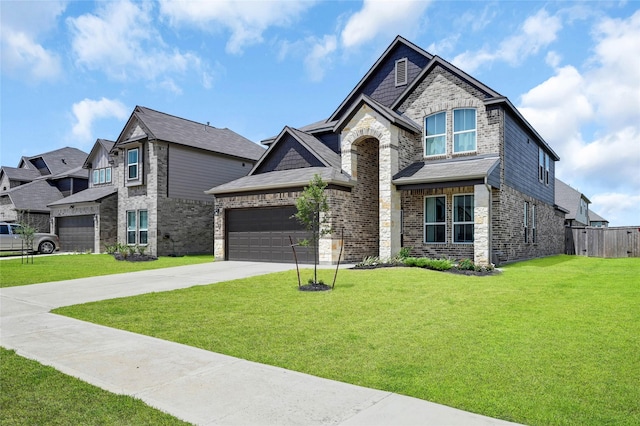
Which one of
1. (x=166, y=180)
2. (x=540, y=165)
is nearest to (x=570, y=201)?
(x=540, y=165)

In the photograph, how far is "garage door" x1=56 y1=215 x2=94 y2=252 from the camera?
28.6 meters

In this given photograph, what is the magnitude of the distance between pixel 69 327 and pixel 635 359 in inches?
337

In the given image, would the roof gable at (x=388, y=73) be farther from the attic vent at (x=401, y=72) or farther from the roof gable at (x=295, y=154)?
the roof gable at (x=295, y=154)

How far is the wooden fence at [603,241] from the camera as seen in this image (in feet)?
86.0

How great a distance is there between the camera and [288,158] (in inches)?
845

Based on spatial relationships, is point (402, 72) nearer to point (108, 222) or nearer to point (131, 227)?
point (131, 227)

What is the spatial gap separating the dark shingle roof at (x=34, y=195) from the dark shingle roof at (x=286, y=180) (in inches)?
838

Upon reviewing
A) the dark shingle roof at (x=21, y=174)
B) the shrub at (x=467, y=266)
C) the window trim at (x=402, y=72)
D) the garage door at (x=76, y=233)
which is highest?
the window trim at (x=402, y=72)

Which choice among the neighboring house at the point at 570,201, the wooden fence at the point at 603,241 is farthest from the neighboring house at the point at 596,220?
the wooden fence at the point at 603,241

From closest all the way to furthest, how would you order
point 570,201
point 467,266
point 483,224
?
point 467,266 → point 483,224 → point 570,201

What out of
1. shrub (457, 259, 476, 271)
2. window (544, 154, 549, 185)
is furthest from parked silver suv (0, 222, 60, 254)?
window (544, 154, 549, 185)

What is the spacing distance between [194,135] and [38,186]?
1800cm

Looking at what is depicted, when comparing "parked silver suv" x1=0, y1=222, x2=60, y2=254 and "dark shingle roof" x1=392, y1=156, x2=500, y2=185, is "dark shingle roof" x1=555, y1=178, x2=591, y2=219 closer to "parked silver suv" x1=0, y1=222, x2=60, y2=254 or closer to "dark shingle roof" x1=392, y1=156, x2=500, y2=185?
"dark shingle roof" x1=392, y1=156, x2=500, y2=185

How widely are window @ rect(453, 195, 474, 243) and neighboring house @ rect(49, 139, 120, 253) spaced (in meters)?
20.7
